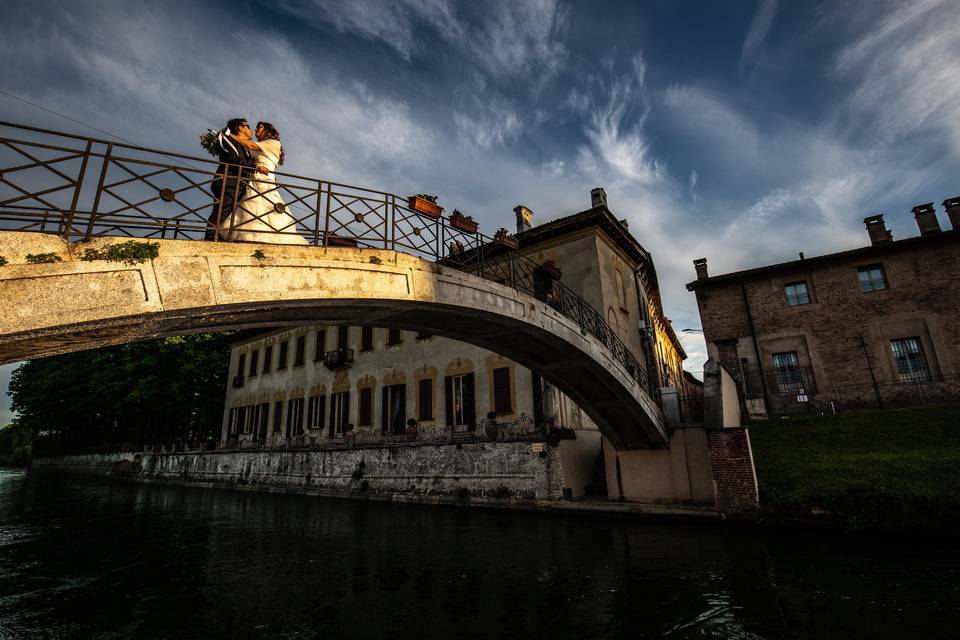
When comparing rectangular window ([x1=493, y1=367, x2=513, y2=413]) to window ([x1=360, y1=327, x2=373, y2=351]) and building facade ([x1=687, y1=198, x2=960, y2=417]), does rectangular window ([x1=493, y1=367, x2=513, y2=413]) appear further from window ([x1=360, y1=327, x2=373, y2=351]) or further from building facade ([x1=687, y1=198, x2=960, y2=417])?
building facade ([x1=687, y1=198, x2=960, y2=417])

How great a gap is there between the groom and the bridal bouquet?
0.13 metres

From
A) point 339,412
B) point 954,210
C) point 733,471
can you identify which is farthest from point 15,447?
point 954,210

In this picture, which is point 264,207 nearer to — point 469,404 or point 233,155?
point 233,155

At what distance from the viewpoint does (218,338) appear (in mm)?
33219

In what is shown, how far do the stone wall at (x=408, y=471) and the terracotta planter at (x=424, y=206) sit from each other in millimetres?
→ 9219

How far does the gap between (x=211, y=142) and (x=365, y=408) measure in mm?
15909

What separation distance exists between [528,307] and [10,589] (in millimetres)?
9362

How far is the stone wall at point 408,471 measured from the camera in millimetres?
14547

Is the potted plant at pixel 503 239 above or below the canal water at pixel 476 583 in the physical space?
above

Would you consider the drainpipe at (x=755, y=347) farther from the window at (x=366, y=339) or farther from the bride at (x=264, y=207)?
the bride at (x=264, y=207)

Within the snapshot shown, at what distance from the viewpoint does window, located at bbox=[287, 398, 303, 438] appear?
23.8 m

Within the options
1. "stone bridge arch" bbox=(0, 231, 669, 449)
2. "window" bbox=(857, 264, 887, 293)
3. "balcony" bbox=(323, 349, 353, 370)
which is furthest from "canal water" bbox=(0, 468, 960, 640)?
"window" bbox=(857, 264, 887, 293)

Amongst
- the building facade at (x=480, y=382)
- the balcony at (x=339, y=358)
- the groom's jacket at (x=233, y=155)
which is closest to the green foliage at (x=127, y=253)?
the groom's jacket at (x=233, y=155)

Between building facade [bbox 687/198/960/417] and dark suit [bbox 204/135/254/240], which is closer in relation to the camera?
dark suit [bbox 204/135/254/240]
